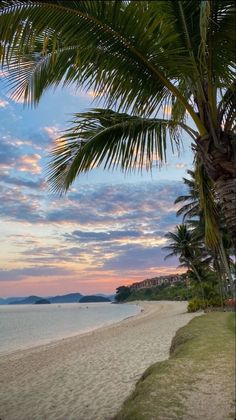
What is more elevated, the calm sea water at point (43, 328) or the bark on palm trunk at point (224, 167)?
the bark on palm trunk at point (224, 167)

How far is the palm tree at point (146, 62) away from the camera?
10.6 ft

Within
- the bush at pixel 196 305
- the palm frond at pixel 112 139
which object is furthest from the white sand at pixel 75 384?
the bush at pixel 196 305

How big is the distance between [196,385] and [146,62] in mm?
3590

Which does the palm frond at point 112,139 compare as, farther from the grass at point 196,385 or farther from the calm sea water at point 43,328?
the calm sea water at point 43,328

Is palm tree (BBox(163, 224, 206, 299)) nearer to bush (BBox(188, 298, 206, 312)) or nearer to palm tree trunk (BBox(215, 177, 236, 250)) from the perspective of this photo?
bush (BBox(188, 298, 206, 312))

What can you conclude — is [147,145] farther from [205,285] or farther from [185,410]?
[205,285]

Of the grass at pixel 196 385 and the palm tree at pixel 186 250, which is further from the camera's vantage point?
the palm tree at pixel 186 250

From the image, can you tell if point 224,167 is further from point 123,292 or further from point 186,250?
point 123,292

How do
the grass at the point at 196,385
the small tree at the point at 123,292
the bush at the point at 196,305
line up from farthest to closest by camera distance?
1. the small tree at the point at 123,292
2. the bush at the point at 196,305
3. the grass at the point at 196,385

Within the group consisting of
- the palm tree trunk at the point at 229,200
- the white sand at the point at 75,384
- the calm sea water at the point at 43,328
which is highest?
the palm tree trunk at the point at 229,200

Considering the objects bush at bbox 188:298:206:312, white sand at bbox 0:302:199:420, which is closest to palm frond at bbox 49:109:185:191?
white sand at bbox 0:302:199:420

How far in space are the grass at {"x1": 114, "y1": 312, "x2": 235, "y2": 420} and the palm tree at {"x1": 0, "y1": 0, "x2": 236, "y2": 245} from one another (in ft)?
3.74

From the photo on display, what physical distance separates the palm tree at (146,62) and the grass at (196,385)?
3.74 feet

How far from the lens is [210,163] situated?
3164mm
